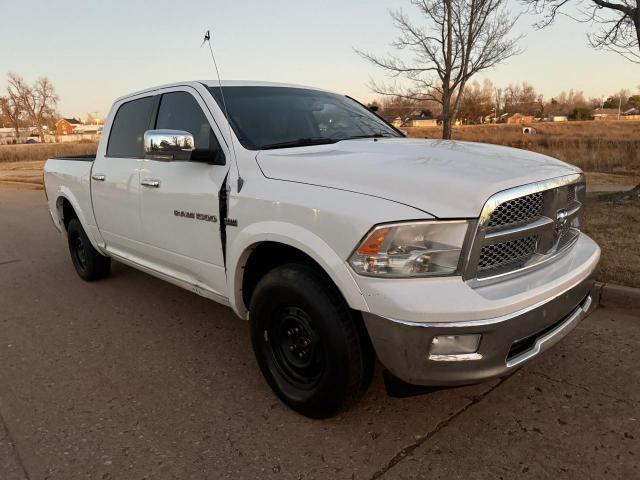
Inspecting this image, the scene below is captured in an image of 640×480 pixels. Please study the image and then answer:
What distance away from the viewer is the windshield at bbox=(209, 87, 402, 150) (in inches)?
128

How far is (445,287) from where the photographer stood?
216 cm

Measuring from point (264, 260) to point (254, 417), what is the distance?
0.89 m

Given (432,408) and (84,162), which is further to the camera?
(84,162)

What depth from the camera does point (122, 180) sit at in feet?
13.5

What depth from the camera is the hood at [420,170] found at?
220 cm

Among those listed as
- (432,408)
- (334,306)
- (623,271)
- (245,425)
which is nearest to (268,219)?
(334,306)

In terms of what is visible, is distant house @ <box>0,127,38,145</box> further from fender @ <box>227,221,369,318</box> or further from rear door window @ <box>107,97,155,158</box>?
fender @ <box>227,221,369,318</box>

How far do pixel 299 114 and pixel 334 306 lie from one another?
1713 millimetres

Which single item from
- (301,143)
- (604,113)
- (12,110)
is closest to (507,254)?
(301,143)

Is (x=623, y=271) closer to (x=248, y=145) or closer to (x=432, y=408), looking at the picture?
(x=432, y=408)

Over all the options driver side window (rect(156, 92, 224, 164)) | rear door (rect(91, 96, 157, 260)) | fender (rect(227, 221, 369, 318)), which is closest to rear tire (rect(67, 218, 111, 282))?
rear door (rect(91, 96, 157, 260))

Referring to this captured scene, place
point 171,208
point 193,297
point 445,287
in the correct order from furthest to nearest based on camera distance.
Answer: point 193,297, point 171,208, point 445,287

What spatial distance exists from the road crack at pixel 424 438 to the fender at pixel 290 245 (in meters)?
0.78

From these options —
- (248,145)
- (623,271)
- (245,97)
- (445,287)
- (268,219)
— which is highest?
(245,97)
